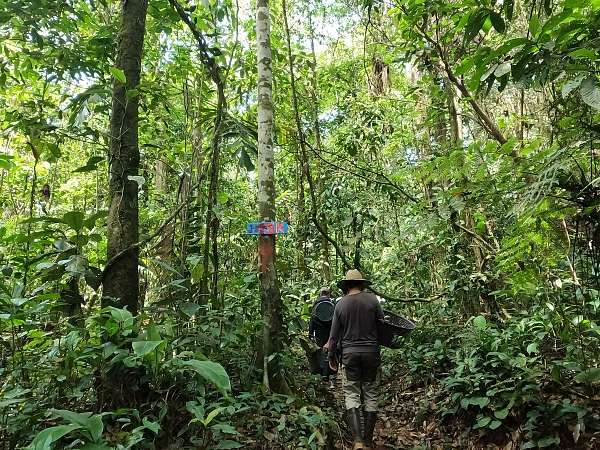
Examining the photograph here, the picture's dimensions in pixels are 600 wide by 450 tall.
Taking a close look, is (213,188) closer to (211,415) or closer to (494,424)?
(211,415)

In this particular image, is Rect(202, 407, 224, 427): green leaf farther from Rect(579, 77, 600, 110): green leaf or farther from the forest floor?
Rect(579, 77, 600, 110): green leaf

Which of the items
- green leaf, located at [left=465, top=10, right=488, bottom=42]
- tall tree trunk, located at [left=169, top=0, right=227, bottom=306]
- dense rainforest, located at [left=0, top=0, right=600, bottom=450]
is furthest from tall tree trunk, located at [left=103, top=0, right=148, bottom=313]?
green leaf, located at [left=465, top=10, right=488, bottom=42]

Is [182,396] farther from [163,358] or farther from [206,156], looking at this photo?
[206,156]

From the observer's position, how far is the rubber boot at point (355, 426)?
14.9 feet

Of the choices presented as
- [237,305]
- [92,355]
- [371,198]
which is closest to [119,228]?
[92,355]

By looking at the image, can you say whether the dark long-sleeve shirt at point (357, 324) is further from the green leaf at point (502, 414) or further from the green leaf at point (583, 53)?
the green leaf at point (583, 53)

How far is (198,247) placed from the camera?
226 inches

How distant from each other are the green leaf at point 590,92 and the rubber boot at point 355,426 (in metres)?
3.67

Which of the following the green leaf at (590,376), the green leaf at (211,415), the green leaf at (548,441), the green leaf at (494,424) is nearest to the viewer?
the green leaf at (211,415)

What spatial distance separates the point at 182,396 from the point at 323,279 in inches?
246

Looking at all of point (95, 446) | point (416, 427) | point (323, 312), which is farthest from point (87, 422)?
point (323, 312)

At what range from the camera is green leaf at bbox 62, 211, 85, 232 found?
3.65 metres

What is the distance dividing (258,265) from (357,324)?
1.32 metres

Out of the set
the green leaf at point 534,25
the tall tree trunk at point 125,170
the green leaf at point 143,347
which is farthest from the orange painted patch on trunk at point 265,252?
the green leaf at point 534,25
